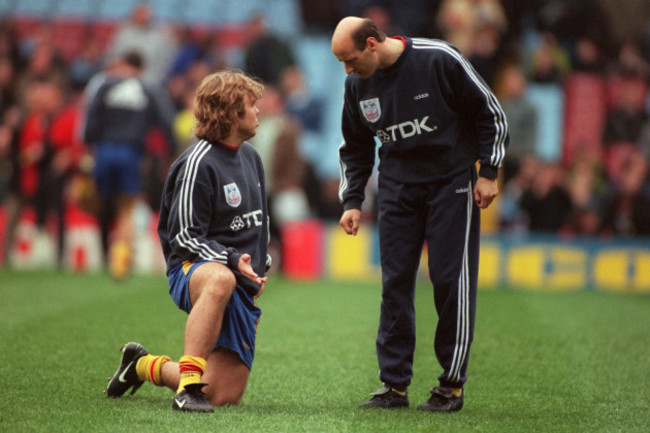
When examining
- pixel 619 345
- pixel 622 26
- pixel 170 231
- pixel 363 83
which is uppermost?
pixel 622 26

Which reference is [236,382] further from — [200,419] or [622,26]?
[622,26]

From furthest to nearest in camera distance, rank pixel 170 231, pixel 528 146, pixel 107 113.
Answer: pixel 528 146 → pixel 107 113 → pixel 170 231

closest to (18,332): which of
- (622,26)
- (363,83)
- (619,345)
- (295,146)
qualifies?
(363,83)

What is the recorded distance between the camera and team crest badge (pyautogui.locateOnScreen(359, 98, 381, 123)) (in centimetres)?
486

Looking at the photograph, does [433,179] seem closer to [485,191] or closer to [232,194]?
[485,191]

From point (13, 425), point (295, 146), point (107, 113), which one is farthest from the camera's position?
point (295, 146)

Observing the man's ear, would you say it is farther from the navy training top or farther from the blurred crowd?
the blurred crowd

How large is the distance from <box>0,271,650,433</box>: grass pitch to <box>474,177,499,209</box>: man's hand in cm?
97

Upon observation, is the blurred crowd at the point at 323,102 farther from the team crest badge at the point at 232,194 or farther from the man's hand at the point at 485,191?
the man's hand at the point at 485,191

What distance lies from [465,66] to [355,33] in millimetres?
569

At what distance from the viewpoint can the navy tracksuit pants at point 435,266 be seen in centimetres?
480

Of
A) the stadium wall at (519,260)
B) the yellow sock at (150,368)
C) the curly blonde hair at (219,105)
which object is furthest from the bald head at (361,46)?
the stadium wall at (519,260)

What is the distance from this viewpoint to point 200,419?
13.8 ft

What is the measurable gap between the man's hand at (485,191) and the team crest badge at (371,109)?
22.5 inches
